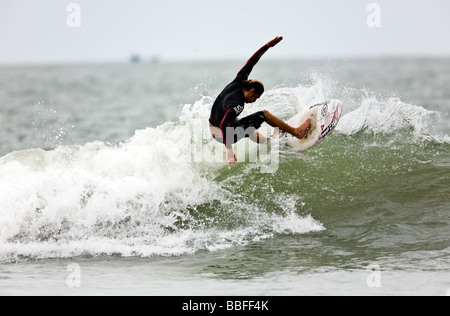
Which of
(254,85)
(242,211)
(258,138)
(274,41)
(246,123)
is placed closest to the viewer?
(254,85)

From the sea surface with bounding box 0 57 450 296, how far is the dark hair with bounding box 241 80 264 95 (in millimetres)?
1549

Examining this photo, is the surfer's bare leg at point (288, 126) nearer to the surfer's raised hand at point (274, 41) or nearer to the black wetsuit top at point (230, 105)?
the black wetsuit top at point (230, 105)

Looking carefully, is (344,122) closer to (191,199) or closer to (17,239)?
(191,199)

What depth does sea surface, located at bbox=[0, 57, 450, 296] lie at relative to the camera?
5773mm

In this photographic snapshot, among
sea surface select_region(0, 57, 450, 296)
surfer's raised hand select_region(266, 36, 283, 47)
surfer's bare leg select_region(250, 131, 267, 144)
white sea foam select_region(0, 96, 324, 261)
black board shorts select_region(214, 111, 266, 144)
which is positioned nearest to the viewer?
sea surface select_region(0, 57, 450, 296)

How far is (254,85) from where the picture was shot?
763 cm

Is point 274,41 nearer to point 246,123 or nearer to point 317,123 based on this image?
point 246,123

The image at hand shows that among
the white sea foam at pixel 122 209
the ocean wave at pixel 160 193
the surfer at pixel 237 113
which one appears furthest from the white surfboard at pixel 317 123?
the white sea foam at pixel 122 209

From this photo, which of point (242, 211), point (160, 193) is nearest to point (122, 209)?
point (160, 193)

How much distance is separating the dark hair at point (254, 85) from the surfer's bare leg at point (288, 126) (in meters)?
0.39

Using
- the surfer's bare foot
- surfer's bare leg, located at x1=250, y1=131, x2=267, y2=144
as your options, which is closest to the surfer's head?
surfer's bare leg, located at x1=250, y1=131, x2=267, y2=144

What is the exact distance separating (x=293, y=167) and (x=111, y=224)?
10.3 ft

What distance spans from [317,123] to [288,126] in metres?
0.77

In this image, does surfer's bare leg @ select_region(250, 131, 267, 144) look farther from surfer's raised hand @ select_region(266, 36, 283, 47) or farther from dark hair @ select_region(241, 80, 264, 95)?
surfer's raised hand @ select_region(266, 36, 283, 47)
